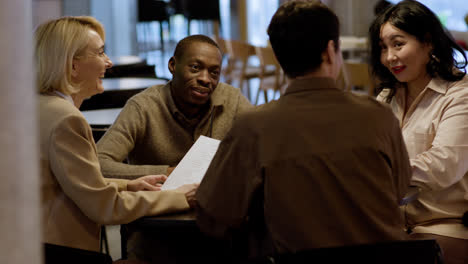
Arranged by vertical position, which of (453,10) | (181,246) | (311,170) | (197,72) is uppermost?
(453,10)

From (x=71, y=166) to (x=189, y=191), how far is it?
39cm

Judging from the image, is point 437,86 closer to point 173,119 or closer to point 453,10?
point 173,119

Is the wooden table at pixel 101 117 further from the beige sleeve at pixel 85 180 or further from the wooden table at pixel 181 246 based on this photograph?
the beige sleeve at pixel 85 180

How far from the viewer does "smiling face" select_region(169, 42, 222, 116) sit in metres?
2.38

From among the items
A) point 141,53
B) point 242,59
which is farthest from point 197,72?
point 141,53

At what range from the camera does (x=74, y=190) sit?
171 centimetres

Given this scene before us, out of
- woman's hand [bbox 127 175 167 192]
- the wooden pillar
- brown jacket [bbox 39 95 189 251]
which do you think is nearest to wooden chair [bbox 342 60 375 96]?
woman's hand [bbox 127 175 167 192]

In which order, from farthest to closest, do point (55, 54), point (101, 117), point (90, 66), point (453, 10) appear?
point (453, 10) → point (101, 117) → point (90, 66) → point (55, 54)

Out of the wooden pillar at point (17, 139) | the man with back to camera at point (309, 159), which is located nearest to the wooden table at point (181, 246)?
the man with back to camera at point (309, 159)

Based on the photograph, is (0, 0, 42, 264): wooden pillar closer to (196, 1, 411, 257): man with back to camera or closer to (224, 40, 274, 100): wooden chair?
(196, 1, 411, 257): man with back to camera

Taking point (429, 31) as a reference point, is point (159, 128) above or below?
below

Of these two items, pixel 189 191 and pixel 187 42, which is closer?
pixel 189 191

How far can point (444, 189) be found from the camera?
2.18 metres

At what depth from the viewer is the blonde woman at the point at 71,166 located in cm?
171
